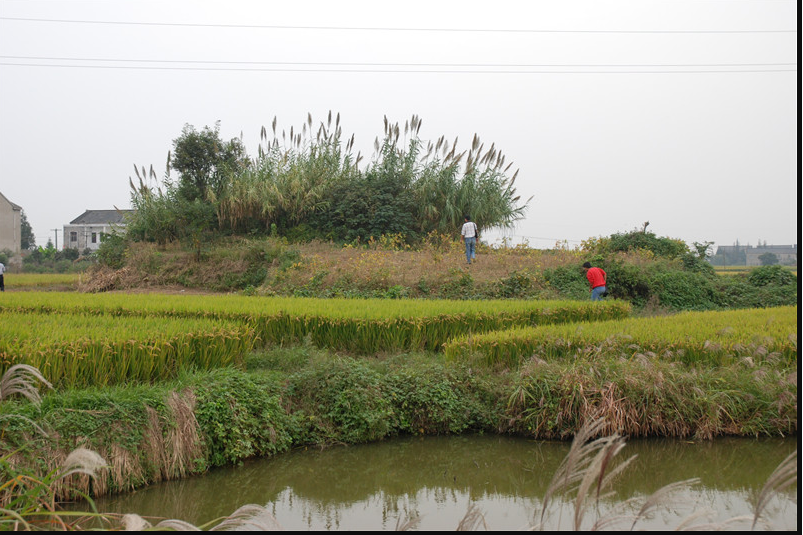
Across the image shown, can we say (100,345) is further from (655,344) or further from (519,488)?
(655,344)

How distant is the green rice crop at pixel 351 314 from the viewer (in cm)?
998

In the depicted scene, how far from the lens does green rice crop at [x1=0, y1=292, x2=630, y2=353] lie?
998 centimetres

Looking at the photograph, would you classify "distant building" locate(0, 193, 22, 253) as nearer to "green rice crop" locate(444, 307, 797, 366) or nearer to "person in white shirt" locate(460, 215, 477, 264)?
"person in white shirt" locate(460, 215, 477, 264)

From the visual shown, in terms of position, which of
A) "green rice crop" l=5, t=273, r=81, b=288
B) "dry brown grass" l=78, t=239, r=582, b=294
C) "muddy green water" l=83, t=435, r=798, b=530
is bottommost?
"muddy green water" l=83, t=435, r=798, b=530

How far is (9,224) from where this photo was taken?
128 ft

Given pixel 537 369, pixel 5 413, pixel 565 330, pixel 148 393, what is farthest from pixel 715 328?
pixel 5 413

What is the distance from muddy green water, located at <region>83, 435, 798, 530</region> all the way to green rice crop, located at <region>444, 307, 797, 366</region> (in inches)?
59.5

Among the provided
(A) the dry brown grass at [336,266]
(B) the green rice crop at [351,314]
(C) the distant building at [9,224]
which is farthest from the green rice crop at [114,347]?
(C) the distant building at [9,224]

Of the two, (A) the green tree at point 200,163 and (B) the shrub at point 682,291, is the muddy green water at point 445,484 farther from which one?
(A) the green tree at point 200,163

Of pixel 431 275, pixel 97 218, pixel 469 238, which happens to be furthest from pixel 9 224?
pixel 431 275

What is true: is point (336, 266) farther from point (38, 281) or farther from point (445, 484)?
point (38, 281)

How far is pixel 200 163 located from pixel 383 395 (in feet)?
67.6

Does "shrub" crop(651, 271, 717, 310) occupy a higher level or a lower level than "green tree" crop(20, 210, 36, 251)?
lower

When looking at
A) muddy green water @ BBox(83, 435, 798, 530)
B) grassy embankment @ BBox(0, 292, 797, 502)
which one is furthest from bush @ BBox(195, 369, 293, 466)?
muddy green water @ BBox(83, 435, 798, 530)
